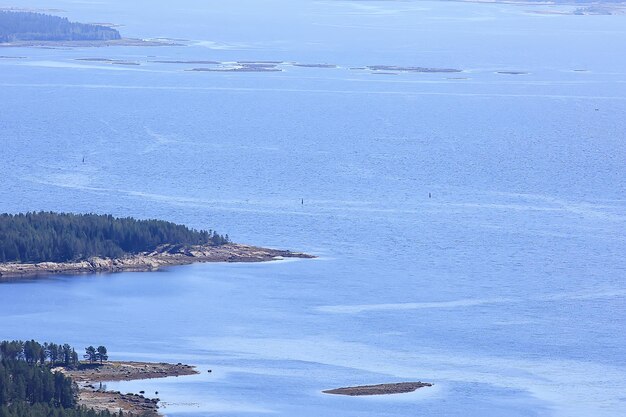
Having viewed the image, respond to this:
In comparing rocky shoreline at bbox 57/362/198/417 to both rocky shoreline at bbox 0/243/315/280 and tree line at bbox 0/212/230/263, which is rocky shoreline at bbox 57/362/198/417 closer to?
rocky shoreline at bbox 0/243/315/280

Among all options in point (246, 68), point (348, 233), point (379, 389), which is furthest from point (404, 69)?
point (379, 389)

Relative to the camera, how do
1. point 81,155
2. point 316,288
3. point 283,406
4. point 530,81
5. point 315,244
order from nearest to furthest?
point 283,406 → point 316,288 → point 315,244 → point 81,155 → point 530,81

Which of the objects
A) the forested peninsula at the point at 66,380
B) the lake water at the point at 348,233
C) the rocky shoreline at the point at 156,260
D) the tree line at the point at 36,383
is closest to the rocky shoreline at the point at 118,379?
the forested peninsula at the point at 66,380

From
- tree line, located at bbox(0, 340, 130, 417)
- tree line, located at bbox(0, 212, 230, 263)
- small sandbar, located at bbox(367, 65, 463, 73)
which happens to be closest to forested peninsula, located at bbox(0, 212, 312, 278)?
tree line, located at bbox(0, 212, 230, 263)

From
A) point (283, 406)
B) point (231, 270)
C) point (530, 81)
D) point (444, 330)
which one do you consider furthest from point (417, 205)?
point (530, 81)

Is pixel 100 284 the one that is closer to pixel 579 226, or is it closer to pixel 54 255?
pixel 54 255

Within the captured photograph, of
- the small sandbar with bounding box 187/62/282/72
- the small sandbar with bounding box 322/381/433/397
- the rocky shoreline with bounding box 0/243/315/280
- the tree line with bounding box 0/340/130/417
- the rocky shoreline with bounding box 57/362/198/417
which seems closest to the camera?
the tree line with bounding box 0/340/130/417

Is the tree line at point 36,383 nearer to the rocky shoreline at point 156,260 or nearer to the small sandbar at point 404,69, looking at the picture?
the rocky shoreline at point 156,260
